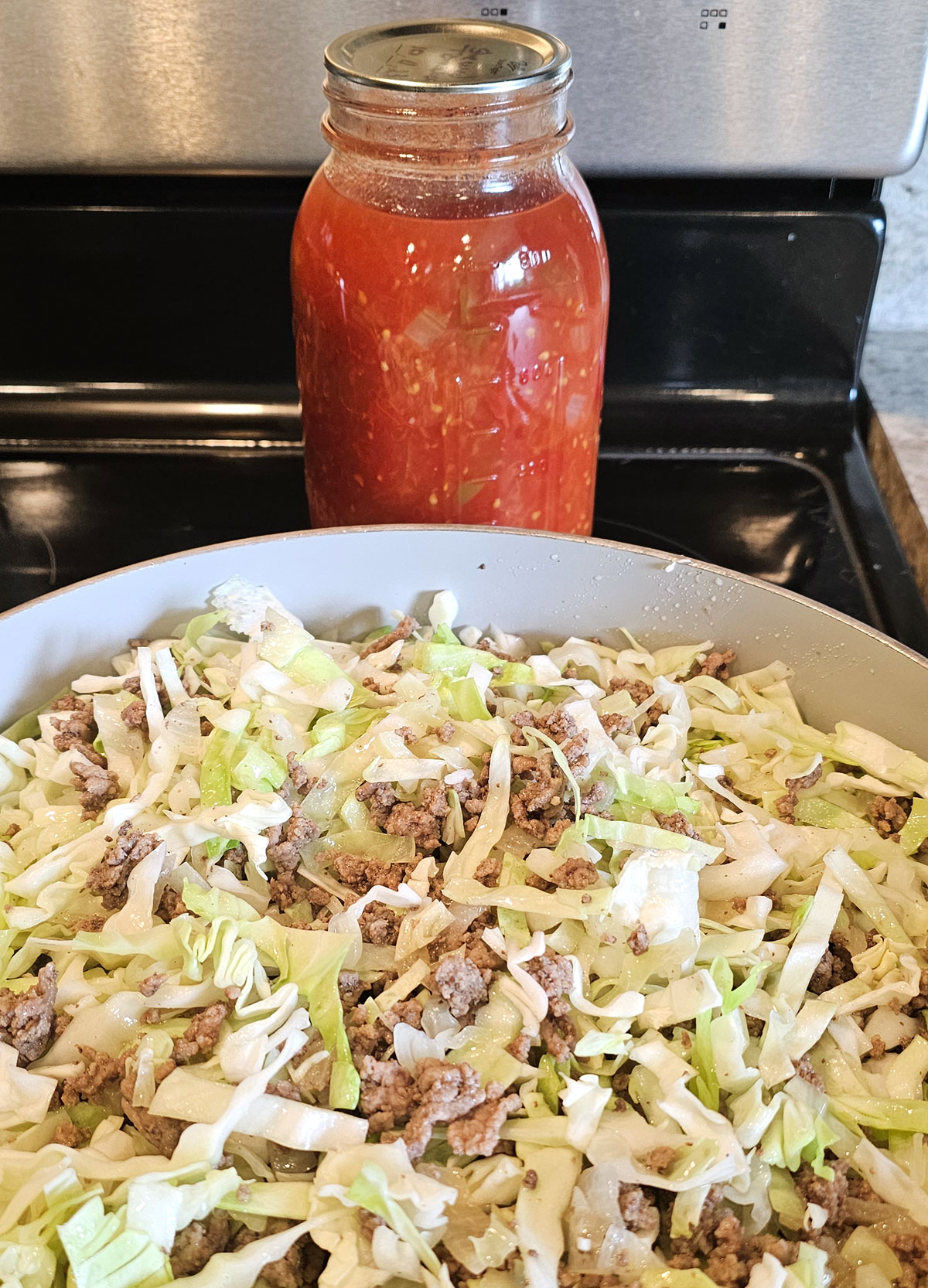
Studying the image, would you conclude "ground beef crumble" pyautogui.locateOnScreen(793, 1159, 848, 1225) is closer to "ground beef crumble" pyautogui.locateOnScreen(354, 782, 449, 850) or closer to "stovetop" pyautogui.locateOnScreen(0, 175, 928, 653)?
"ground beef crumble" pyautogui.locateOnScreen(354, 782, 449, 850)

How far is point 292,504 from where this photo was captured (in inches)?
60.2

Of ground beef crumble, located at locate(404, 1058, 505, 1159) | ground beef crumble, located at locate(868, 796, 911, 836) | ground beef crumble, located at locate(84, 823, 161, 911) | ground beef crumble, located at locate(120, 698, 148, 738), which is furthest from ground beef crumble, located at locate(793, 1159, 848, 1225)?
ground beef crumble, located at locate(120, 698, 148, 738)

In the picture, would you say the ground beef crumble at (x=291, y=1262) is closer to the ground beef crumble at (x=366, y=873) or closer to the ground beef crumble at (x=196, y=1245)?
the ground beef crumble at (x=196, y=1245)

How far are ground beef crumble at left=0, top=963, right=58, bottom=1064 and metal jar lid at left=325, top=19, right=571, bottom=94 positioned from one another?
797mm

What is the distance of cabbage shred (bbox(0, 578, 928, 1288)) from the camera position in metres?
0.74

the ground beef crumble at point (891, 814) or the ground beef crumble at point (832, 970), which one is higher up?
the ground beef crumble at point (891, 814)

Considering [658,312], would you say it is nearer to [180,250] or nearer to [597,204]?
[597,204]

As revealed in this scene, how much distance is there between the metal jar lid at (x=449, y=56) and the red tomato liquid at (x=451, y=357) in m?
0.12

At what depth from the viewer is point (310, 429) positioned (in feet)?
4.15

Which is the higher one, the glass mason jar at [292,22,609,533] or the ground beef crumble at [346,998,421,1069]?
the glass mason jar at [292,22,609,533]

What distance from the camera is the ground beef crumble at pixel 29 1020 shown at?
2.70 ft

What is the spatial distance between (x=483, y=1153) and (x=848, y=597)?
32.3 inches

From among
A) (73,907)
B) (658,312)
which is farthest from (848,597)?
(73,907)

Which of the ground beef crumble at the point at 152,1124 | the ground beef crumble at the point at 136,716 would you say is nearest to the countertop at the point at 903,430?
the ground beef crumble at the point at 136,716
